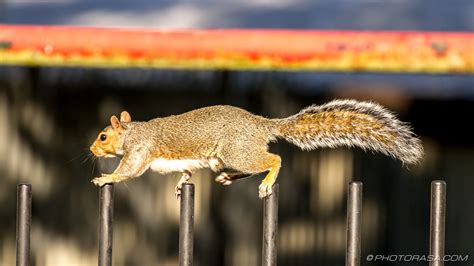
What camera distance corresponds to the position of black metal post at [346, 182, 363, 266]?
328cm

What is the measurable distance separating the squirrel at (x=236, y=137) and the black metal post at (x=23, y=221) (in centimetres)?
35

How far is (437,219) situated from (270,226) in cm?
44

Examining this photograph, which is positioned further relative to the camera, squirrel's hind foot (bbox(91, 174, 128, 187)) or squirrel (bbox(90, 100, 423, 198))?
squirrel (bbox(90, 100, 423, 198))

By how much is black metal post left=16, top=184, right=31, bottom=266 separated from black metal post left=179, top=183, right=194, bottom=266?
41cm

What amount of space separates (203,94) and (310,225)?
0.71m

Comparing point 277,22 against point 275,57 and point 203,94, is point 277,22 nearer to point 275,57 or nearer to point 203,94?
point 203,94

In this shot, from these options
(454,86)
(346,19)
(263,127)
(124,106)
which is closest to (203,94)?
(124,106)

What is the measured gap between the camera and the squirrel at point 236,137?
12.2 ft

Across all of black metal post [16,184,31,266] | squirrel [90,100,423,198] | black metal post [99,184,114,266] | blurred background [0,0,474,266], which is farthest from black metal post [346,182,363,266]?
blurred background [0,0,474,266]

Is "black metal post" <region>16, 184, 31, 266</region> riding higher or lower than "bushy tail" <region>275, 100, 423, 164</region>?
lower

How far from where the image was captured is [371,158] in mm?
5223

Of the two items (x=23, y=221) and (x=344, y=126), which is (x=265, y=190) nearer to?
(x=344, y=126)

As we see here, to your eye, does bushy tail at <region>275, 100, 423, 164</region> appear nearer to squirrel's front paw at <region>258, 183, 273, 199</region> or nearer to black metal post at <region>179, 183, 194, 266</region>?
squirrel's front paw at <region>258, 183, 273, 199</region>

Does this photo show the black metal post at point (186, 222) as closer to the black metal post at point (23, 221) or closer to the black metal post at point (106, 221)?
the black metal post at point (106, 221)
